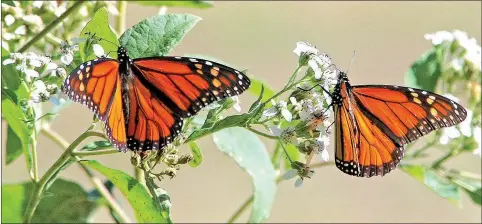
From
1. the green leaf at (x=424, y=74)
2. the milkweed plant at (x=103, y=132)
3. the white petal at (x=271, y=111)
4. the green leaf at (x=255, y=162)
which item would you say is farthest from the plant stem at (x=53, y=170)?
the green leaf at (x=424, y=74)

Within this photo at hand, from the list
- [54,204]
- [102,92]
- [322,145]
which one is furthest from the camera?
[54,204]

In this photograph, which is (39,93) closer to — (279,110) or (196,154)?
(196,154)

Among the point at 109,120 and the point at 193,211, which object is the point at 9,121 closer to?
the point at 109,120

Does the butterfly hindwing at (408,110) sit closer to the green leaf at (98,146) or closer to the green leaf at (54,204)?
the green leaf at (98,146)

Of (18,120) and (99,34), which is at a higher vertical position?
(99,34)

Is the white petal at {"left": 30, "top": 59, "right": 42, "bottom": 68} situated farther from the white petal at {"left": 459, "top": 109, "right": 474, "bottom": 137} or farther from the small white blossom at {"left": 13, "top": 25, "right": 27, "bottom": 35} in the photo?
the white petal at {"left": 459, "top": 109, "right": 474, "bottom": 137}

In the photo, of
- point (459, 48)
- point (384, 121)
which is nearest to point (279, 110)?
point (384, 121)
